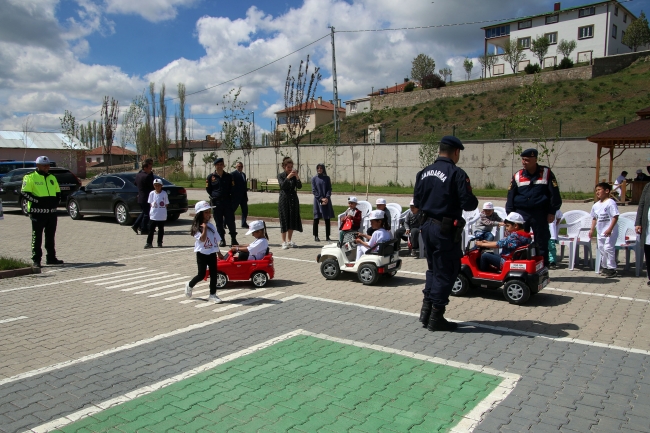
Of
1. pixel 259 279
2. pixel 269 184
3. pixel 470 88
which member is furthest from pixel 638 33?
pixel 259 279

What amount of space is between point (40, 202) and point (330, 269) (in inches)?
223

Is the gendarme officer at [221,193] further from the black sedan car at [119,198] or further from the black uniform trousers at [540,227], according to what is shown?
the black uniform trousers at [540,227]

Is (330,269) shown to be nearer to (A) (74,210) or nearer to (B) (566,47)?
(A) (74,210)

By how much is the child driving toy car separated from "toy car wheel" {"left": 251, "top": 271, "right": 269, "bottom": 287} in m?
3.35

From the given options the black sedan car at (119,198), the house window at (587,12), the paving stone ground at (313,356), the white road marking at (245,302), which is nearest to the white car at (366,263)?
the paving stone ground at (313,356)

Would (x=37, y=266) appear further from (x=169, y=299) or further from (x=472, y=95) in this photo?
(x=472, y=95)

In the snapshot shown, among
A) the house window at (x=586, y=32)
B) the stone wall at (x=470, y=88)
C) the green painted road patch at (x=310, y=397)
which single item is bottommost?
the green painted road patch at (x=310, y=397)

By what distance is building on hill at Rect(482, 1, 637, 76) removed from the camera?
65312 millimetres

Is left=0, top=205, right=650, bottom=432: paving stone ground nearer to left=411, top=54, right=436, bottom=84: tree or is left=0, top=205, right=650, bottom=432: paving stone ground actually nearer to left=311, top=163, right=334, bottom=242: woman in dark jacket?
left=311, top=163, right=334, bottom=242: woman in dark jacket

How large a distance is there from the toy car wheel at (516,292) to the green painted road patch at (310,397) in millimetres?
2632

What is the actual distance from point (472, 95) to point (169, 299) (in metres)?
57.1

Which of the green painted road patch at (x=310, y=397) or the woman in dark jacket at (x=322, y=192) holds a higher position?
the woman in dark jacket at (x=322, y=192)

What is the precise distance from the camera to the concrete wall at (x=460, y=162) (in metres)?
28.0

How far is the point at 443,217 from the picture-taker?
18.2 ft
